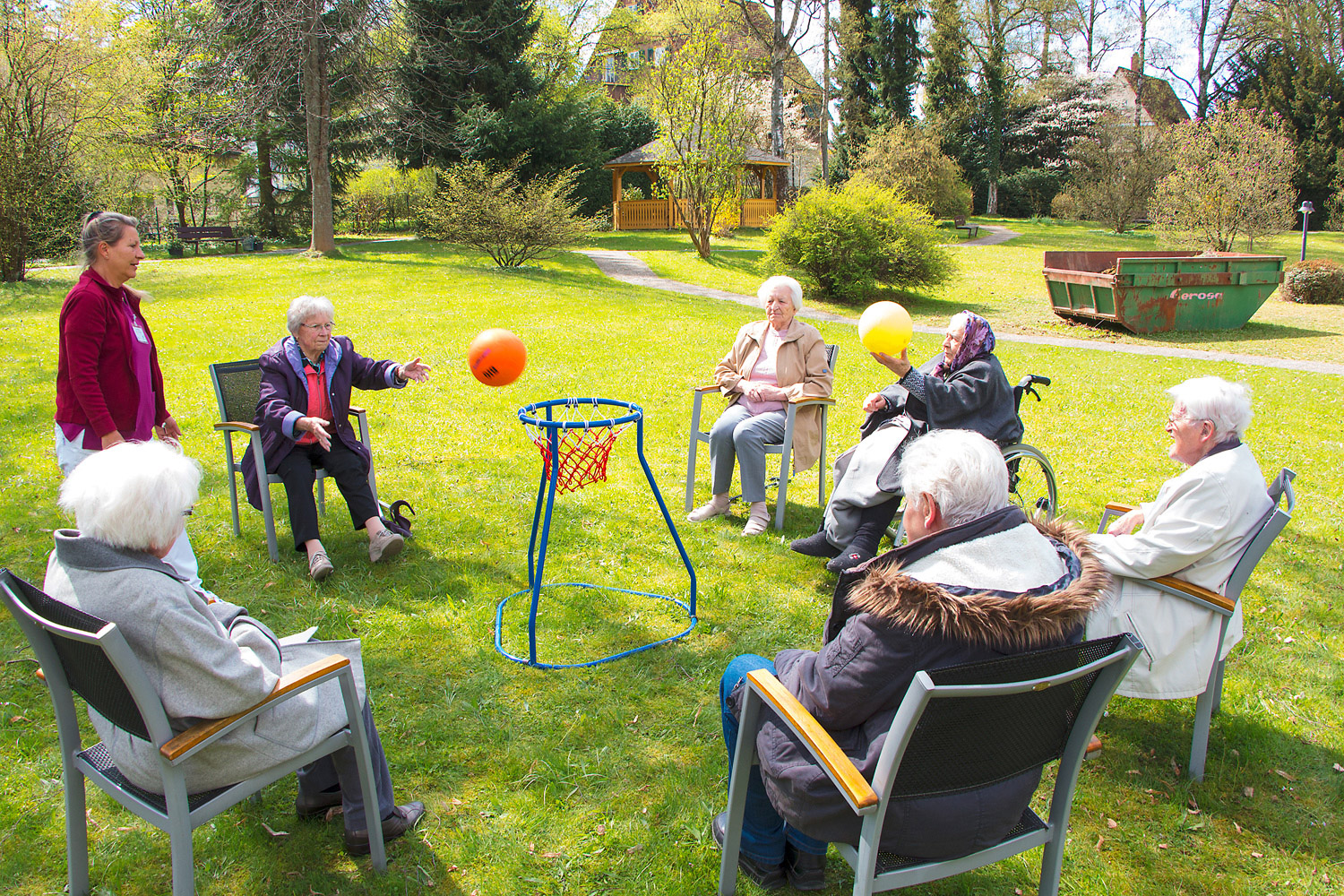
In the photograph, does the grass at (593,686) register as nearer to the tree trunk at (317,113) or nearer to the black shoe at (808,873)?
the black shoe at (808,873)

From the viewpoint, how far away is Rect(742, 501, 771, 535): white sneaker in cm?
520

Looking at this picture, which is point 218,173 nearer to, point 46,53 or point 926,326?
point 46,53

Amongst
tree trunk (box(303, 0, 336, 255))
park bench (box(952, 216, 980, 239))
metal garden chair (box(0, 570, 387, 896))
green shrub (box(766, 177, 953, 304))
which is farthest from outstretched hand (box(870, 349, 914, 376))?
park bench (box(952, 216, 980, 239))

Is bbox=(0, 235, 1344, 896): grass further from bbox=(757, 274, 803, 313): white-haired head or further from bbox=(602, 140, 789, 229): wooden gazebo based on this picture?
bbox=(602, 140, 789, 229): wooden gazebo

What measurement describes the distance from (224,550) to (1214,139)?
2442cm

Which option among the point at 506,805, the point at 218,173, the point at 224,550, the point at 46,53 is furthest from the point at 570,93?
the point at 506,805

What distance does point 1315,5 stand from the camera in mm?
31609

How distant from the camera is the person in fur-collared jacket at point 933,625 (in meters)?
1.88

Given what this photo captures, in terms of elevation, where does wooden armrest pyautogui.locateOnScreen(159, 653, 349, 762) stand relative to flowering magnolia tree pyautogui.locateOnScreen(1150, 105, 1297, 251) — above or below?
below

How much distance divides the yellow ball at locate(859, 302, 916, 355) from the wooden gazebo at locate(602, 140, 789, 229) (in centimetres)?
2609

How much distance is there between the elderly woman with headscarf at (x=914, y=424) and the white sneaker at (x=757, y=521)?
62 cm

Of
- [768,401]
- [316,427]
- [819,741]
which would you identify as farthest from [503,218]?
[819,741]

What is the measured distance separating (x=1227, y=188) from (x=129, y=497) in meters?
23.3

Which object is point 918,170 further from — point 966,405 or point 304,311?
point 304,311
